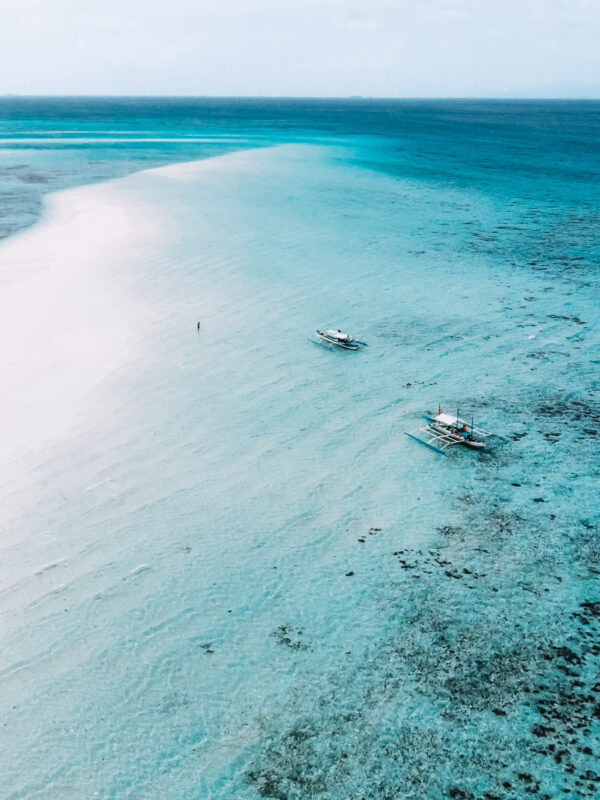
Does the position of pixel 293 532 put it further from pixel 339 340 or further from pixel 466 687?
pixel 339 340

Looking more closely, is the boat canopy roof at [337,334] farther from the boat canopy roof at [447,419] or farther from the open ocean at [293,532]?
the boat canopy roof at [447,419]

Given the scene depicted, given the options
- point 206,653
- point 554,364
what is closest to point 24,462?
point 206,653

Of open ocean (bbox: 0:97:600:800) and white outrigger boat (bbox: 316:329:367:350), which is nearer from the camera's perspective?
open ocean (bbox: 0:97:600:800)

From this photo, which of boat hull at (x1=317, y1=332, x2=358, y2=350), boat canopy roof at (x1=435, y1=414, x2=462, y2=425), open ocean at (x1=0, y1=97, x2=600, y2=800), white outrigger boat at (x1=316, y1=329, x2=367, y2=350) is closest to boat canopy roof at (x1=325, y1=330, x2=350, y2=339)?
white outrigger boat at (x1=316, y1=329, x2=367, y2=350)

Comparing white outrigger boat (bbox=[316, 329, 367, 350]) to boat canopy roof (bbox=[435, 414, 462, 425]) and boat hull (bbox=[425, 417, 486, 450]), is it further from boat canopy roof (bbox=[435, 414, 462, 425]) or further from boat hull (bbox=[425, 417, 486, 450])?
boat hull (bbox=[425, 417, 486, 450])

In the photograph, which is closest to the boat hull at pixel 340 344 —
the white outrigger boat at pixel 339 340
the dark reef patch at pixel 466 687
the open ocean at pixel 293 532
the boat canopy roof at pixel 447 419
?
the white outrigger boat at pixel 339 340
